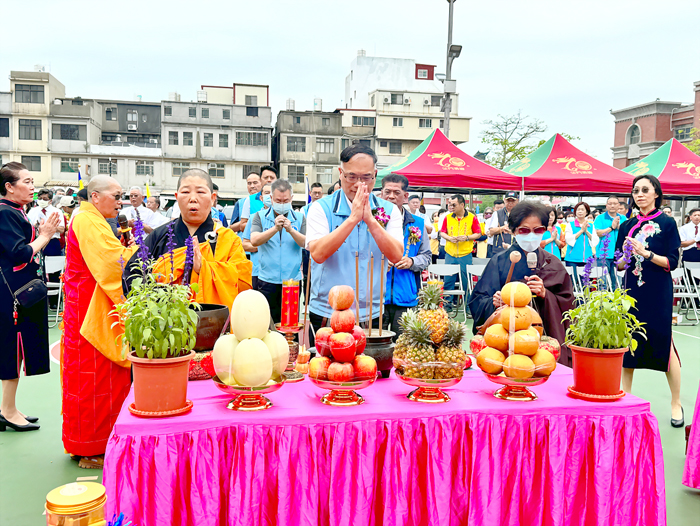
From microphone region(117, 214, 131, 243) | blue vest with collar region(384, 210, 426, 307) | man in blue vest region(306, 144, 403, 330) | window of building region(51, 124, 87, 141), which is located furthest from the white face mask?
window of building region(51, 124, 87, 141)

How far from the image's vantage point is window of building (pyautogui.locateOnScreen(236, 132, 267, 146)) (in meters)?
36.9

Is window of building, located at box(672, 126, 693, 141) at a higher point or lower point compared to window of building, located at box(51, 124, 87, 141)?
higher

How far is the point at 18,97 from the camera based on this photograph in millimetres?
34719

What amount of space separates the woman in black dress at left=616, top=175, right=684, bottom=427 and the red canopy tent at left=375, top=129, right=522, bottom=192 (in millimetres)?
4796

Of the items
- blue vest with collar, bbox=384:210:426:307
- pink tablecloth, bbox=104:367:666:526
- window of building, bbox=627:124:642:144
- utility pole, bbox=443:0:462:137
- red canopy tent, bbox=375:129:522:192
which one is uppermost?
window of building, bbox=627:124:642:144

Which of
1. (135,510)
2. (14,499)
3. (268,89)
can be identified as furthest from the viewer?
(268,89)

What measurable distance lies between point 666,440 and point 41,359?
169 inches

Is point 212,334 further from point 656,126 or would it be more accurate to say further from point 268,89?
point 656,126

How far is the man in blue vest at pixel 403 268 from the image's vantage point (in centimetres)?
357

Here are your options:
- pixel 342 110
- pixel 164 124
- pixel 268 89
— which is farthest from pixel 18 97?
pixel 342 110

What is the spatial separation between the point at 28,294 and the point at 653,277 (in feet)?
14.1

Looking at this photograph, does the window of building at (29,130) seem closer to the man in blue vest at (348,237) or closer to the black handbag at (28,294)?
the black handbag at (28,294)

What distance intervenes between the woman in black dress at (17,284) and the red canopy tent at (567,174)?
24.5ft

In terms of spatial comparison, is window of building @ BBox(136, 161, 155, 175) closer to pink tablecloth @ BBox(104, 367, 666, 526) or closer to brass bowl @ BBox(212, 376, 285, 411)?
pink tablecloth @ BBox(104, 367, 666, 526)
